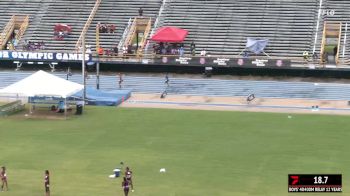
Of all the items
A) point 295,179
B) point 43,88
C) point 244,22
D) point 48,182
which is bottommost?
point 48,182

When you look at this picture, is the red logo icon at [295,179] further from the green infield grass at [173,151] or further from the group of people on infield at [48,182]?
the group of people on infield at [48,182]

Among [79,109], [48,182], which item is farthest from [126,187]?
[79,109]

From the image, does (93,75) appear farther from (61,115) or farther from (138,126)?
(138,126)

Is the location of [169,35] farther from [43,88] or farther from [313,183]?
[313,183]

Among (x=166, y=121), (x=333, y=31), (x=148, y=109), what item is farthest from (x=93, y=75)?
(x=333, y=31)

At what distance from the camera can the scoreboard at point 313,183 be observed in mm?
36312

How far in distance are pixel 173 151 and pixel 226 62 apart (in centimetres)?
2443

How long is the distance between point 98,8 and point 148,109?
2513 cm

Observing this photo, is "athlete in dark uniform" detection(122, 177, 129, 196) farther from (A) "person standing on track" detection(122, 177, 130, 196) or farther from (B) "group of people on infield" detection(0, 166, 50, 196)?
(B) "group of people on infield" detection(0, 166, 50, 196)

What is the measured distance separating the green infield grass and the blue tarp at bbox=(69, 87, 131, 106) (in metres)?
1.92

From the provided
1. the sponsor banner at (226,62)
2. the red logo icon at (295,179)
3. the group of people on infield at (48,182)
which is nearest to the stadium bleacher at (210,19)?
the sponsor banner at (226,62)

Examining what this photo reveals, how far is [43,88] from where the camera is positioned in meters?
55.3

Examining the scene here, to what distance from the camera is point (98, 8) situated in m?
80.9

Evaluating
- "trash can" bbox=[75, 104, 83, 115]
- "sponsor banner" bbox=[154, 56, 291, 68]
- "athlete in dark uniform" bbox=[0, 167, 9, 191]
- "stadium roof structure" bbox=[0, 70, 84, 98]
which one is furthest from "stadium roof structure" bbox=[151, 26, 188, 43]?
"athlete in dark uniform" bbox=[0, 167, 9, 191]
